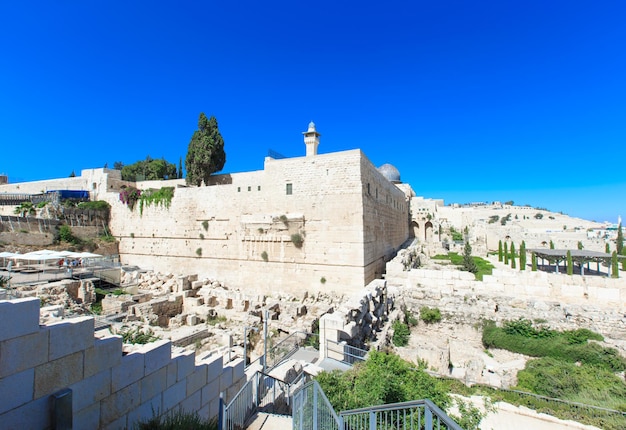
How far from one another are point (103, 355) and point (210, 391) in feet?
6.75

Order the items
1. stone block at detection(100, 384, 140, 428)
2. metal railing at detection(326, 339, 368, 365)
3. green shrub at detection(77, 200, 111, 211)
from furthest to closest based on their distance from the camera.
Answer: green shrub at detection(77, 200, 111, 211), metal railing at detection(326, 339, 368, 365), stone block at detection(100, 384, 140, 428)

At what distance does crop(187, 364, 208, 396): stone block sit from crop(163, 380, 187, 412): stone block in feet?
0.27

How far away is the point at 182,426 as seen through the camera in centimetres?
329

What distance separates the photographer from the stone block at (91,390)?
9.40 feet

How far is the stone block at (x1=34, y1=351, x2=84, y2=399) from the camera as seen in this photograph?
2.63 meters

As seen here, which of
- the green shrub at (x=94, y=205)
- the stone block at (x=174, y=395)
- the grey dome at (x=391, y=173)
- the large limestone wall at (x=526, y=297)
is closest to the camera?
the stone block at (x=174, y=395)

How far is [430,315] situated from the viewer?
1086 centimetres

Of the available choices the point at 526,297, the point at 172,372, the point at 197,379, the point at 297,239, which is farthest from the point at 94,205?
the point at 526,297

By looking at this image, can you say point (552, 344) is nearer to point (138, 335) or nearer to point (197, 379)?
point (197, 379)

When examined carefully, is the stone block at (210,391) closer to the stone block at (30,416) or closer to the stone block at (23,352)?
the stone block at (30,416)

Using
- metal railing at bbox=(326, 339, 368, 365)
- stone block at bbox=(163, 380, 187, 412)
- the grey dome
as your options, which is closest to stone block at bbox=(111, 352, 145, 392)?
stone block at bbox=(163, 380, 187, 412)

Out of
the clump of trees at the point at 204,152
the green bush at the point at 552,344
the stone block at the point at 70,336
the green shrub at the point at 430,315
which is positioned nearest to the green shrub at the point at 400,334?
the green shrub at the point at 430,315

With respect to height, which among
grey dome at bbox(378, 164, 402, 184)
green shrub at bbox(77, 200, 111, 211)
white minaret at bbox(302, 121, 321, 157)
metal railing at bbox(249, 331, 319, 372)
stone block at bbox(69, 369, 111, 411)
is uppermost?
grey dome at bbox(378, 164, 402, 184)

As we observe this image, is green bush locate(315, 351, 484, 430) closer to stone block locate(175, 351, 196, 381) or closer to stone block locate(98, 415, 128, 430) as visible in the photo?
stone block locate(175, 351, 196, 381)
